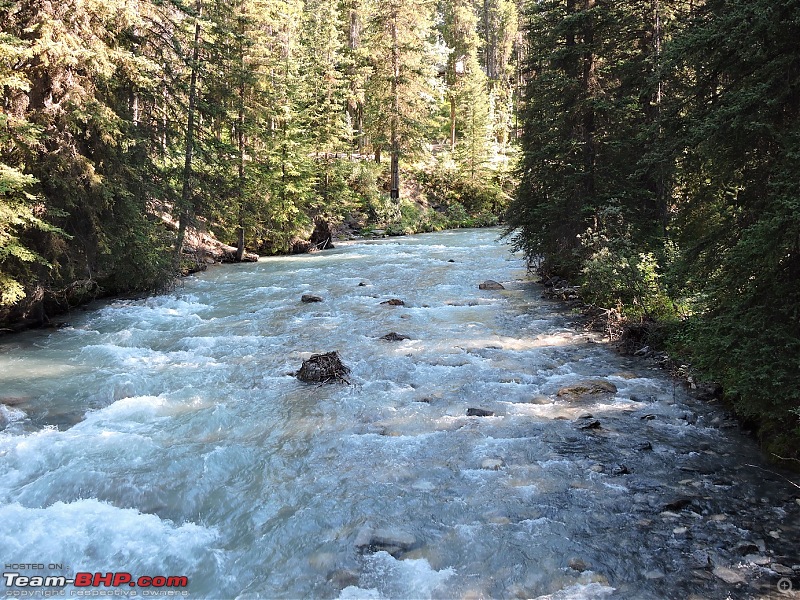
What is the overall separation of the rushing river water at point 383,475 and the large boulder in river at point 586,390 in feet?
0.62

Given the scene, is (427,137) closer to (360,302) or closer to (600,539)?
(360,302)

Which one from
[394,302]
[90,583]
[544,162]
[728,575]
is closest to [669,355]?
[728,575]

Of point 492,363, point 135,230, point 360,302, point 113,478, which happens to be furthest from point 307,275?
point 113,478

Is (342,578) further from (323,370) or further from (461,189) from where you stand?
(461,189)

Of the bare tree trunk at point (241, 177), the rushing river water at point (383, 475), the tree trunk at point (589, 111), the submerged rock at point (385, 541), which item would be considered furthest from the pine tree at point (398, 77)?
the submerged rock at point (385, 541)

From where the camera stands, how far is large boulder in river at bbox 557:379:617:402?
8789 millimetres

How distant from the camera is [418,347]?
1162 cm

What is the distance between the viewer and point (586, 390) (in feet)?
29.4

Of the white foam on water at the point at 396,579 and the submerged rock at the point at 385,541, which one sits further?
the submerged rock at the point at 385,541

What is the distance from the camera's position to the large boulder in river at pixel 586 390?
8789mm

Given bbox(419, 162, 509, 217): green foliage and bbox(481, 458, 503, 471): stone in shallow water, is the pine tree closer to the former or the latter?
bbox(419, 162, 509, 217): green foliage

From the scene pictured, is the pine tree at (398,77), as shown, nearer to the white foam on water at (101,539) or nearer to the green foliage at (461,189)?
the green foliage at (461,189)

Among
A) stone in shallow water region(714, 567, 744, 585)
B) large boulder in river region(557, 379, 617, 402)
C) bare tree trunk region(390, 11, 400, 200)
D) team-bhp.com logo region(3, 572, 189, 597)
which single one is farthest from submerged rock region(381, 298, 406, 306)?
bare tree trunk region(390, 11, 400, 200)

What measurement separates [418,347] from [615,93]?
963 cm
